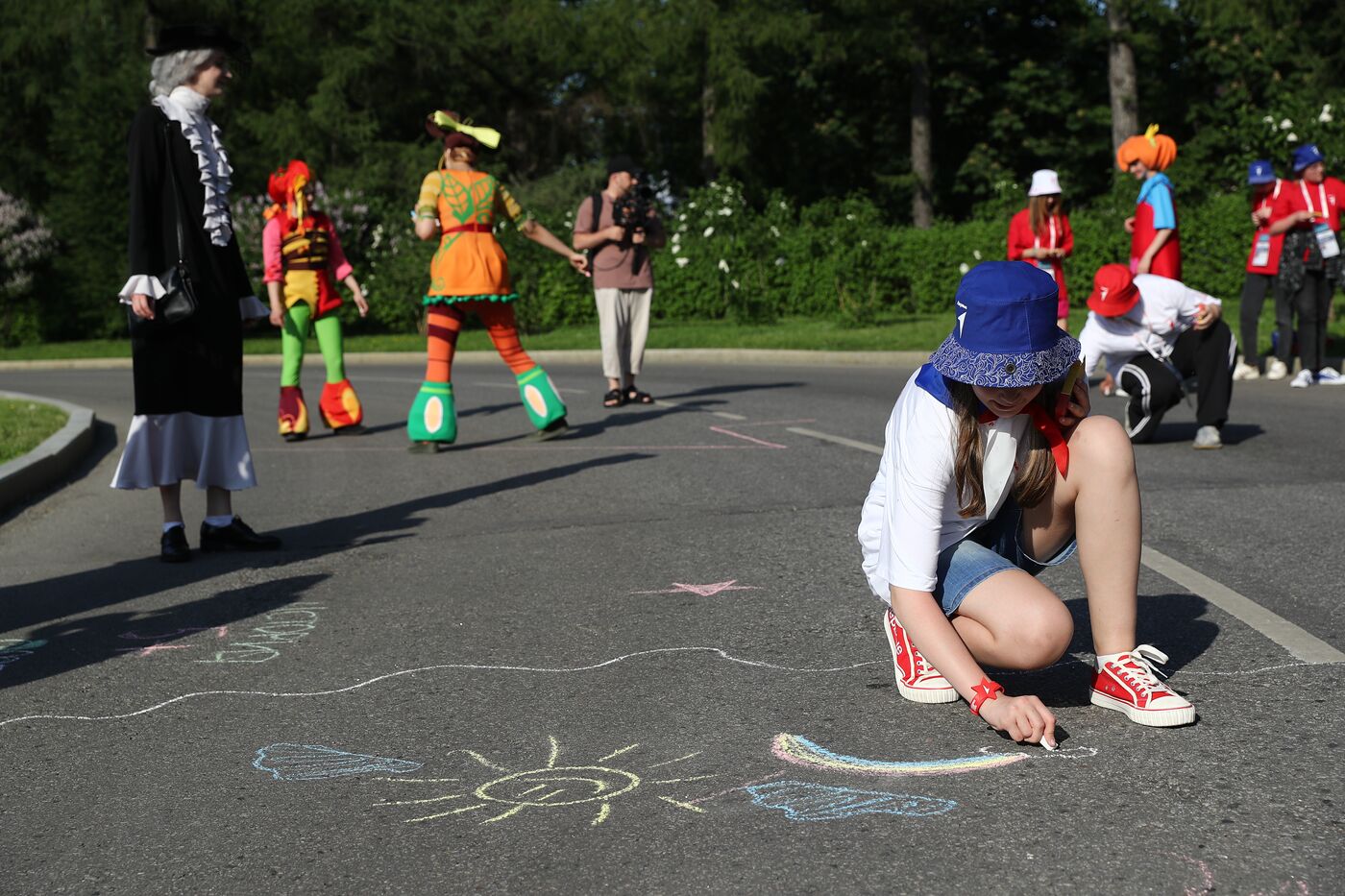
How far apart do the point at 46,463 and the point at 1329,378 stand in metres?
10.4

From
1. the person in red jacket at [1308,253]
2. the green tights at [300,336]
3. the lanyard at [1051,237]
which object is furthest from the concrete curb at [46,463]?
the person in red jacket at [1308,253]

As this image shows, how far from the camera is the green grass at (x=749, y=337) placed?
65.2ft

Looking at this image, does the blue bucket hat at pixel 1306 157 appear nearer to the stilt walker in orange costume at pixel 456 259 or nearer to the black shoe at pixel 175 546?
the stilt walker in orange costume at pixel 456 259

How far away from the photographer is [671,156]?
5438cm

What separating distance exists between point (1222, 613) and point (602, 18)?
40778mm

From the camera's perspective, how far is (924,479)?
389 centimetres

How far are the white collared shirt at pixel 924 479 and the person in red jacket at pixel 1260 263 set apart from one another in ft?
34.9

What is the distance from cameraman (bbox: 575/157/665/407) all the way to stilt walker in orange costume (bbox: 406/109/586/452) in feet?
8.33

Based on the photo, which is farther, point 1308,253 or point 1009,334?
point 1308,253

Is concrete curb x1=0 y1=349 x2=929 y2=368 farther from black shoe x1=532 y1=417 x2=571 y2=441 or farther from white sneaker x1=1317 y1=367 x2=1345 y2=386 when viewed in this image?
black shoe x1=532 y1=417 x2=571 y2=441

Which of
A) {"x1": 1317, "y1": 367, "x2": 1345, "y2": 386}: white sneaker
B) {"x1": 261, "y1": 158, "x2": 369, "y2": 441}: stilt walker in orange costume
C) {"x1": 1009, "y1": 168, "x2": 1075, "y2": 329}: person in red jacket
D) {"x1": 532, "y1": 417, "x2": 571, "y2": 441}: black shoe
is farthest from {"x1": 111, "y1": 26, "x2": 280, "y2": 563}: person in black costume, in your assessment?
{"x1": 1317, "y1": 367, "x2": 1345, "y2": 386}: white sneaker

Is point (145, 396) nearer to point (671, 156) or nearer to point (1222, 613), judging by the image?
point (1222, 613)

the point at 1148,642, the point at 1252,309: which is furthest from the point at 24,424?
the point at 1252,309

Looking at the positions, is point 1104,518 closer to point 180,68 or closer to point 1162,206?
point 180,68
